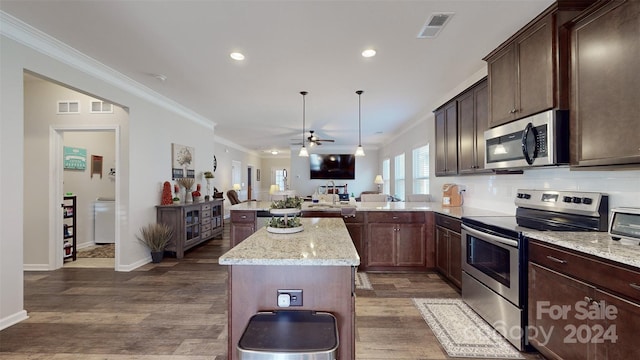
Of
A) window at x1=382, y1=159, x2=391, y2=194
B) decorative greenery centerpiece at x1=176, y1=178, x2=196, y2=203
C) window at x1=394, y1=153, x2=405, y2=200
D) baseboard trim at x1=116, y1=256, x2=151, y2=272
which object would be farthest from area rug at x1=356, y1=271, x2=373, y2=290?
window at x1=382, y1=159, x2=391, y2=194

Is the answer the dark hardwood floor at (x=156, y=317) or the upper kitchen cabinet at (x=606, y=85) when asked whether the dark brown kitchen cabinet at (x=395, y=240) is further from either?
the upper kitchen cabinet at (x=606, y=85)

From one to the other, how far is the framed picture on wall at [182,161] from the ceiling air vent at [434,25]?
426cm

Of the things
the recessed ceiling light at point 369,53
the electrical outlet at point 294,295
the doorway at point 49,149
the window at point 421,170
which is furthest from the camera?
the window at point 421,170

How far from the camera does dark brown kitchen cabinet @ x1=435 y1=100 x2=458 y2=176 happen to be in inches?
149

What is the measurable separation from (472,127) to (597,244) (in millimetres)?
2001

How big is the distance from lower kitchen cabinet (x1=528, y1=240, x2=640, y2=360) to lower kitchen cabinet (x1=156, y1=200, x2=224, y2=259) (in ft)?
14.8

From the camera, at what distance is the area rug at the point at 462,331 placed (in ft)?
6.88

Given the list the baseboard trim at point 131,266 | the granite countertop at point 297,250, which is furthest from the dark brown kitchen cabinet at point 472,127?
the baseboard trim at point 131,266

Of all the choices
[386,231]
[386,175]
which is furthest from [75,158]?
[386,175]

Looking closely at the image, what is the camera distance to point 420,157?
20.6 feet

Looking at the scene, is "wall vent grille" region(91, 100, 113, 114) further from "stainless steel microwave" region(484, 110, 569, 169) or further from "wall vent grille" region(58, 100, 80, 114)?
"stainless steel microwave" region(484, 110, 569, 169)

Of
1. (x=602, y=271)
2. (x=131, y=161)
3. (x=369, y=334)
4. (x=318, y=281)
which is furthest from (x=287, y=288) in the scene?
(x=131, y=161)

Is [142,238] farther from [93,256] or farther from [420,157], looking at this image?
[420,157]

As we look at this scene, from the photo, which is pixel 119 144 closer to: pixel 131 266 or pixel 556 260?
pixel 131 266
